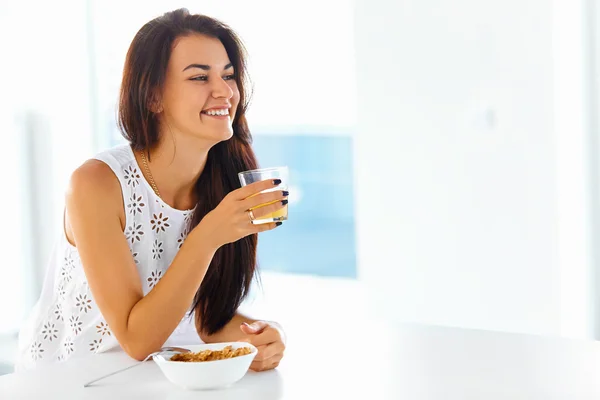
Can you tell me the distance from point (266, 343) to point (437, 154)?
6.78 ft

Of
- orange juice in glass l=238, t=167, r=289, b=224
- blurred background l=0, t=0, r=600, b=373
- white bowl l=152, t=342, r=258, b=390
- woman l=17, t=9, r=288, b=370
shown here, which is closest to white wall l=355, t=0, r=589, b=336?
blurred background l=0, t=0, r=600, b=373

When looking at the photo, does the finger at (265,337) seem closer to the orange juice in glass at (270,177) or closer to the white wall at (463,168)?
the orange juice in glass at (270,177)

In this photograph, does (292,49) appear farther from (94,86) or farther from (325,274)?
(325,274)

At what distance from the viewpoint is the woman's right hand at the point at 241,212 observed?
149cm

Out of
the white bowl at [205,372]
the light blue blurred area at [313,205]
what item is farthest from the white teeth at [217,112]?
the light blue blurred area at [313,205]

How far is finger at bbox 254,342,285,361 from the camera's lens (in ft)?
4.65

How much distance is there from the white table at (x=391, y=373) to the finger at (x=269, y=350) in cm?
3

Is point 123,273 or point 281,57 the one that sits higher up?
point 281,57

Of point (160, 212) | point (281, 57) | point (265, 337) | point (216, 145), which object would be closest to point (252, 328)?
point (265, 337)

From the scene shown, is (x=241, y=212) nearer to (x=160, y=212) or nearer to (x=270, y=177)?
(x=270, y=177)

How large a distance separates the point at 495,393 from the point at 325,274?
18.3 ft

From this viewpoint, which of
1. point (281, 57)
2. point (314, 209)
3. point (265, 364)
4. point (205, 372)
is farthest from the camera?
point (314, 209)

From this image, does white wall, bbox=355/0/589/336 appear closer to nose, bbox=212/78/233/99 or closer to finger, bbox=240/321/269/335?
nose, bbox=212/78/233/99

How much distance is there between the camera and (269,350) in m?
1.44
